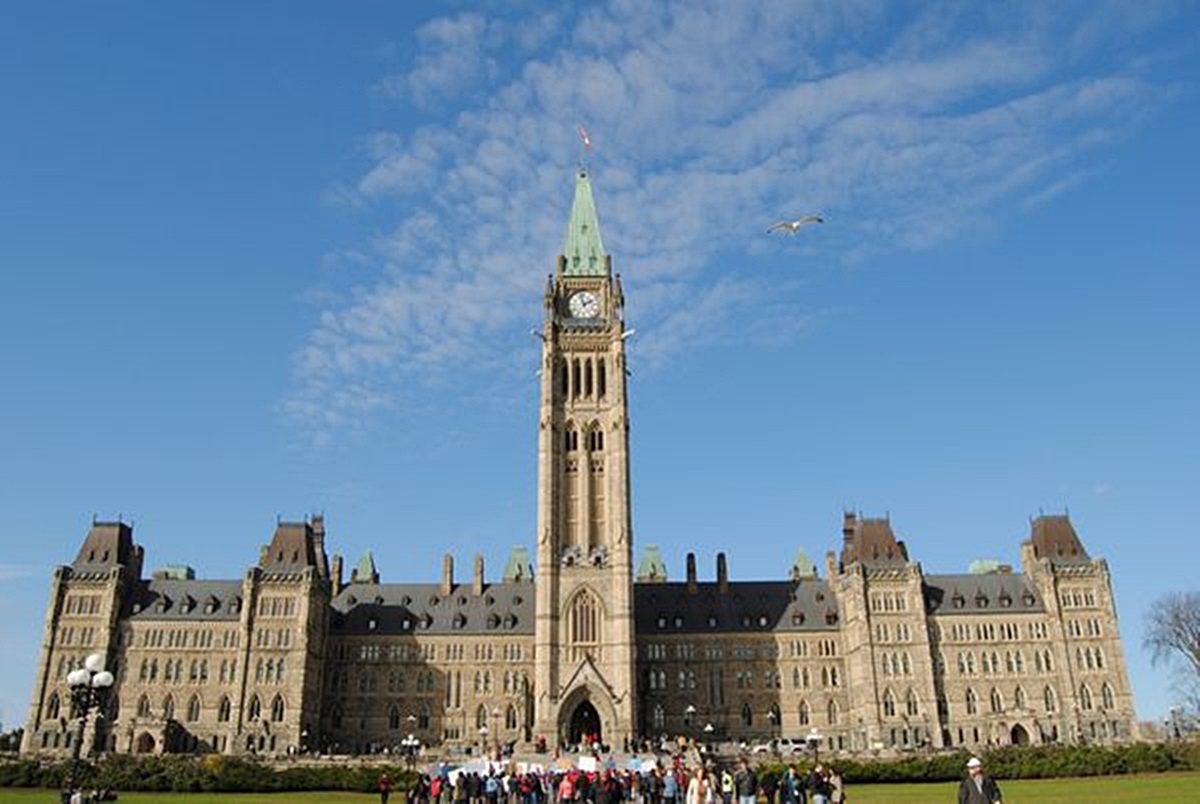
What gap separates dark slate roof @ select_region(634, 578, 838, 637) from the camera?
10356cm

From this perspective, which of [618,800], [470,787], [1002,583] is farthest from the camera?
[1002,583]

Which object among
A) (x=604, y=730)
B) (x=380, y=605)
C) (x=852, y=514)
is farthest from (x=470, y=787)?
(x=852, y=514)

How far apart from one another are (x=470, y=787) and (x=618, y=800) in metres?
6.49

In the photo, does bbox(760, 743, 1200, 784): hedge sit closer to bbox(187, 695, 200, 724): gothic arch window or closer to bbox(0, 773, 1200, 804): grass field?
bbox(0, 773, 1200, 804): grass field

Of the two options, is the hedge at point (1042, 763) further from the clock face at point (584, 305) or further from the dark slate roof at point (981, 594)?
the clock face at point (584, 305)

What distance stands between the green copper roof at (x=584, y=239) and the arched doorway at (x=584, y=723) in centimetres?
4334

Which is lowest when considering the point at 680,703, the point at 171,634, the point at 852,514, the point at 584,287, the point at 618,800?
the point at 618,800

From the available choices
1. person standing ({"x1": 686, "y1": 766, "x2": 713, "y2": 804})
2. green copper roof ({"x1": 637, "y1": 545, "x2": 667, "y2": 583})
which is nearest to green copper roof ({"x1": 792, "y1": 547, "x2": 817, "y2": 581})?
green copper roof ({"x1": 637, "y1": 545, "x2": 667, "y2": 583})

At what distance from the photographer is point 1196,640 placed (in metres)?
88.2

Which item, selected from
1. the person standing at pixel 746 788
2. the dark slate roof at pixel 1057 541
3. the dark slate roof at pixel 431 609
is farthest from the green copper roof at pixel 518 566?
the person standing at pixel 746 788

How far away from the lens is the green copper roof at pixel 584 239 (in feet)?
349

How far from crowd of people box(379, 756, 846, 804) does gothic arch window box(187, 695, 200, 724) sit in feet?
194

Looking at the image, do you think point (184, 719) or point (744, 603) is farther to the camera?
point (744, 603)

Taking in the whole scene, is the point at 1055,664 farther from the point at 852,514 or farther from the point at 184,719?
the point at 184,719
